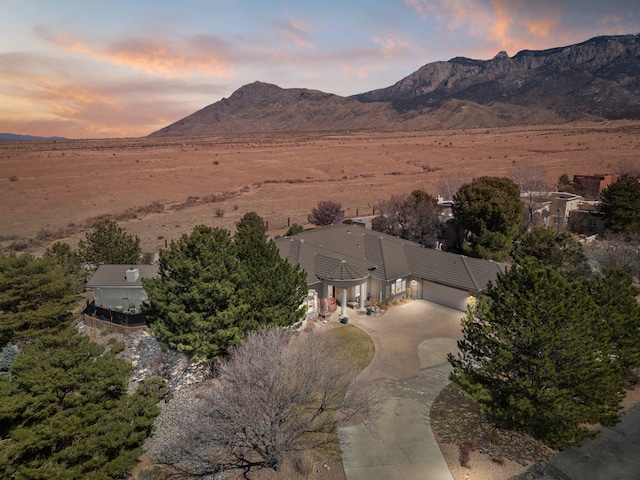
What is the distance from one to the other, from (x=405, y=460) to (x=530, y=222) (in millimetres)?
37625

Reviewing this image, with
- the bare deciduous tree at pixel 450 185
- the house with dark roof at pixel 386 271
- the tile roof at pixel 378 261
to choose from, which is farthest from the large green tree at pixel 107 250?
the bare deciduous tree at pixel 450 185

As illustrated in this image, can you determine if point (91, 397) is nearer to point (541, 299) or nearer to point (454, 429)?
point (454, 429)

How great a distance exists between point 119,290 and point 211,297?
1152 centimetres

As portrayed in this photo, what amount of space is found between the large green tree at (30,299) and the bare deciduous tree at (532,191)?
141 ft

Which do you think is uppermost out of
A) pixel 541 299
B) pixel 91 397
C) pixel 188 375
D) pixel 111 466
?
pixel 541 299

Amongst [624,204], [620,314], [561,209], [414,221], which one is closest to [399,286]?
[414,221]

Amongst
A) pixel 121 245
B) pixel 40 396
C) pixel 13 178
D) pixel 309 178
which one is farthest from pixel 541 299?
pixel 13 178

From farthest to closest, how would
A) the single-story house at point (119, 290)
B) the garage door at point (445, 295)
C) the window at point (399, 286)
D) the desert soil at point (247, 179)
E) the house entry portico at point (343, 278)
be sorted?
1. the desert soil at point (247, 179)
2. the window at point (399, 286)
3. the garage door at point (445, 295)
4. the house entry portico at point (343, 278)
5. the single-story house at point (119, 290)

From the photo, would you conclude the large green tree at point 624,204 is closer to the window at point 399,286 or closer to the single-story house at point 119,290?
the window at point 399,286

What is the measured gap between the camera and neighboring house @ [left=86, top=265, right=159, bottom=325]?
26.3 meters

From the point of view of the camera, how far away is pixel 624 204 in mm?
39656

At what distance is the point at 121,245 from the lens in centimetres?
3073

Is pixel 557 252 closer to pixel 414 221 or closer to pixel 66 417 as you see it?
pixel 414 221

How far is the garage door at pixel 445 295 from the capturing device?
92.6 ft
